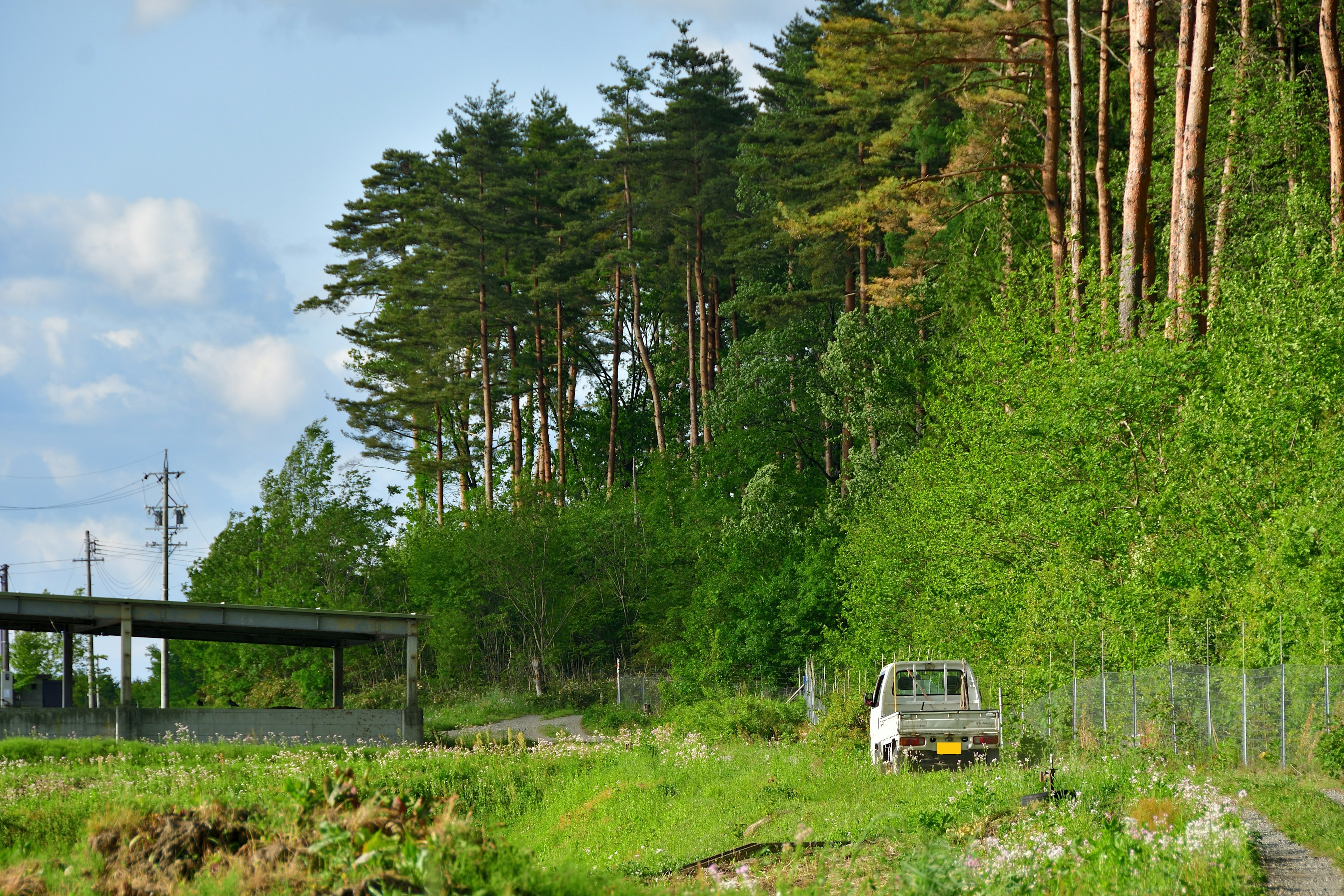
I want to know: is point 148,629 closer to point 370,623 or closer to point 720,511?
point 370,623

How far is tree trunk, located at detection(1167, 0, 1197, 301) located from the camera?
22.5 metres

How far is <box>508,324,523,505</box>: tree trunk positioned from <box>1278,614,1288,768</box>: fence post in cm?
3663

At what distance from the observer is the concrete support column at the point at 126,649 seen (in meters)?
30.1

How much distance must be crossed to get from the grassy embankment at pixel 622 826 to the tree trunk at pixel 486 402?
29.0 m

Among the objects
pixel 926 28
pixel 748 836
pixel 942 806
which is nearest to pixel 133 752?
pixel 748 836

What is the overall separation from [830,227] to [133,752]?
85.1 feet

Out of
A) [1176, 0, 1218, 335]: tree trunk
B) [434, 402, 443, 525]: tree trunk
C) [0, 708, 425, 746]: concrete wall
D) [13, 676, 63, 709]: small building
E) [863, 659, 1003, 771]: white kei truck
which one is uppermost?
[1176, 0, 1218, 335]: tree trunk

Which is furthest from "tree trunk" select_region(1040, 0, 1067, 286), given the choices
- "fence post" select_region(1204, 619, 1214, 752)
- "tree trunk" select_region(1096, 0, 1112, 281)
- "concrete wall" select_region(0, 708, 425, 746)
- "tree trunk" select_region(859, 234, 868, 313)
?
"concrete wall" select_region(0, 708, 425, 746)

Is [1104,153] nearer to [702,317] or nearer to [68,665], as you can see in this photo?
[702,317]

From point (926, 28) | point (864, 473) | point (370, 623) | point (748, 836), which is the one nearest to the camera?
point (748, 836)

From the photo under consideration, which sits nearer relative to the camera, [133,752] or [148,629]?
[133,752]

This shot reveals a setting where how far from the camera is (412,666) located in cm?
3216

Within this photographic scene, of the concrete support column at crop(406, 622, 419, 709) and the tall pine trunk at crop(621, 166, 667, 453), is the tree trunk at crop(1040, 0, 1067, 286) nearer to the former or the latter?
the concrete support column at crop(406, 622, 419, 709)

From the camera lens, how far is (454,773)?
2195cm
